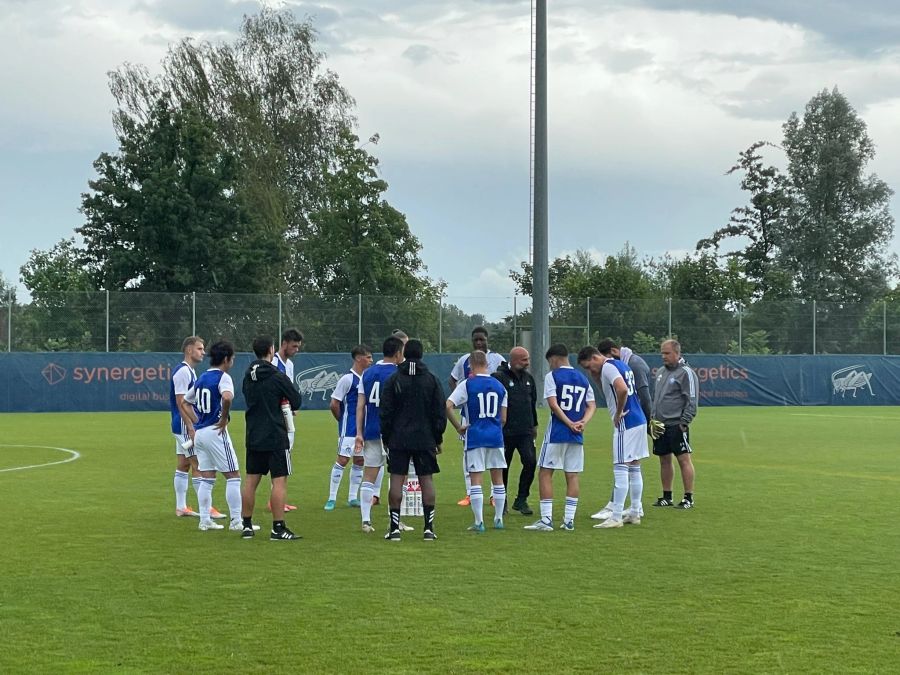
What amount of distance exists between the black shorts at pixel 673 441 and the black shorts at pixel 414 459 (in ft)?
11.2

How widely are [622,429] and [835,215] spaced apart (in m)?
66.7

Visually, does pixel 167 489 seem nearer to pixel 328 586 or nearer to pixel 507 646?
pixel 328 586

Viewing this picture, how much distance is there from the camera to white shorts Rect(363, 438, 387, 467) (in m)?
12.5

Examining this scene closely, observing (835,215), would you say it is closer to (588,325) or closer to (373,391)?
(588,325)

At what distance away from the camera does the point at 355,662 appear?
22.5ft

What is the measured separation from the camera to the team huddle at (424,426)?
452 inches

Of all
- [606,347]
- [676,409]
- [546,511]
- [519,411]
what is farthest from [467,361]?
[546,511]

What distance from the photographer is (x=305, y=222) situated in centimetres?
6606

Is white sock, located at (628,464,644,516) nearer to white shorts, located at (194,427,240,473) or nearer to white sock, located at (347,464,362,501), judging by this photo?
white sock, located at (347,464,362,501)

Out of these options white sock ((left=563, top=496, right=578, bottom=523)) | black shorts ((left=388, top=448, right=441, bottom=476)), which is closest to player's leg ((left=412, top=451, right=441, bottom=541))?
black shorts ((left=388, top=448, right=441, bottom=476))

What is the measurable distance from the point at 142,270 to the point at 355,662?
162ft

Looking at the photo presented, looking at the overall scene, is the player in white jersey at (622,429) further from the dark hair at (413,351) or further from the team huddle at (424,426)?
the dark hair at (413,351)

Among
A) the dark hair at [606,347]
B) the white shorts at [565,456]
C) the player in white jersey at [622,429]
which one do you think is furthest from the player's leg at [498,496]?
the dark hair at [606,347]

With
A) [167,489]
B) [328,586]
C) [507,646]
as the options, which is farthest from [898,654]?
[167,489]
